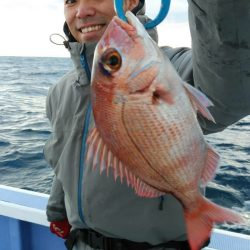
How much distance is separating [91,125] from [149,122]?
0.86 metres

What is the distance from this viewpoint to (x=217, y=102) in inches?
62.5

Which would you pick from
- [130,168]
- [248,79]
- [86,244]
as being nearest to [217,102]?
[248,79]

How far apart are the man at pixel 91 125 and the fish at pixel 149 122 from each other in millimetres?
204

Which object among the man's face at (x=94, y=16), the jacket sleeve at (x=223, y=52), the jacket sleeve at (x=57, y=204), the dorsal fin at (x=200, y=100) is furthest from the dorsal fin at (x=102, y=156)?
the jacket sleeve at (x=57, y=204)

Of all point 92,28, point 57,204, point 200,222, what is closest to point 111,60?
point 200,222

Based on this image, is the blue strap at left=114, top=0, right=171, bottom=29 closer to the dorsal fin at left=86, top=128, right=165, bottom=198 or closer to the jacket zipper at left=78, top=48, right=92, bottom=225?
the dorsal fin at left=86, top=128, right=165, bottom=198

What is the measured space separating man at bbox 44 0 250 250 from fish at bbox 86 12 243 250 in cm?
20

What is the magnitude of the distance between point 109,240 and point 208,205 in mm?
885

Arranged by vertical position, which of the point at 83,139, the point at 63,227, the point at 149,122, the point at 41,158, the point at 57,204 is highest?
the point at 149,122

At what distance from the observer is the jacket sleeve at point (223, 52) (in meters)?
1.35

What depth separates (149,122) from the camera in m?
1.37

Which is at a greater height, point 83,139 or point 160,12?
point 160,12

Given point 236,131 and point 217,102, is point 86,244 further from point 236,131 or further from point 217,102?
point 236,131

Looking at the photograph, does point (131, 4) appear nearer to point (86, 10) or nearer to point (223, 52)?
point (86, 10)
